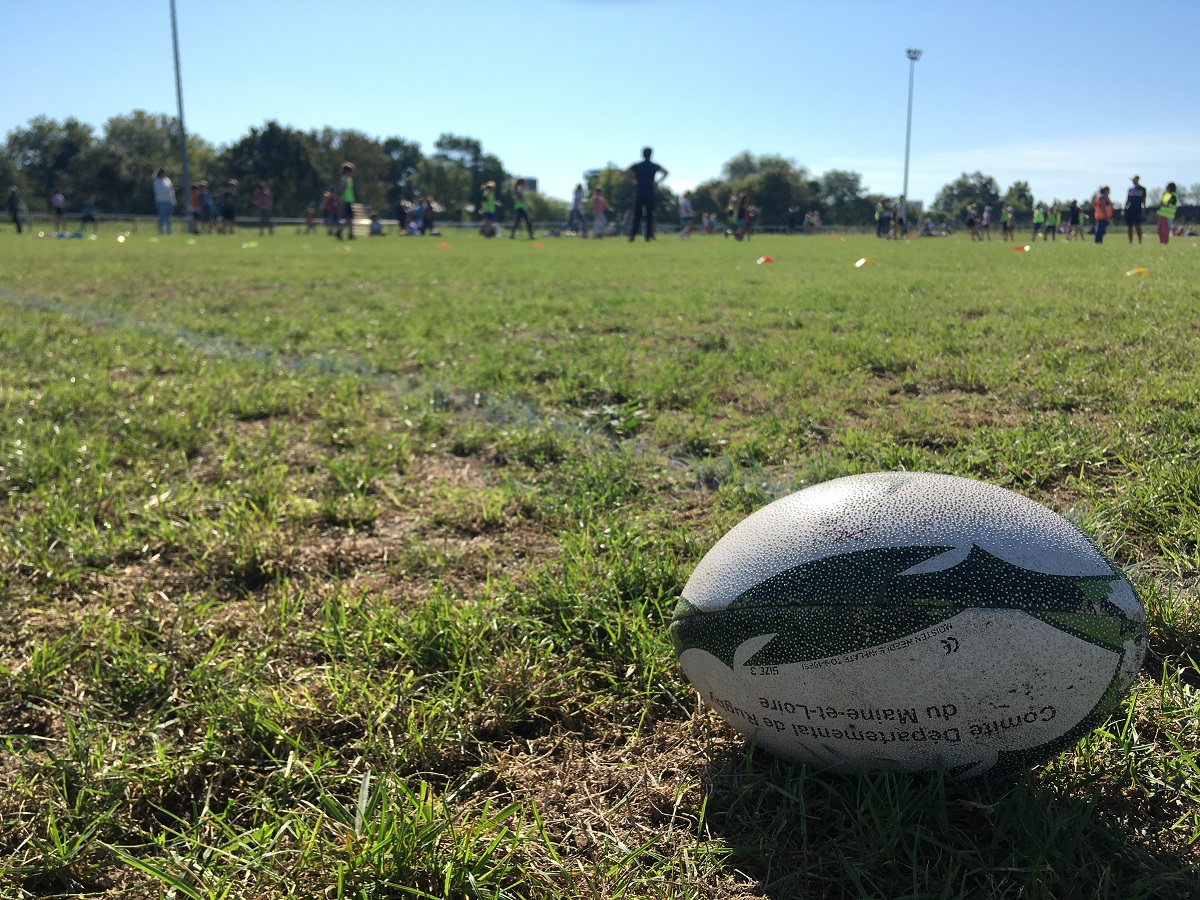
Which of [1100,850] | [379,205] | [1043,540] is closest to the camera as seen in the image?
[1100,850]

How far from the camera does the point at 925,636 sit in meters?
1.65

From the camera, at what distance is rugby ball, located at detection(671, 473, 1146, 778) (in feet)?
5.41

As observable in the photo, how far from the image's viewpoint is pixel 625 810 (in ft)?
6.00

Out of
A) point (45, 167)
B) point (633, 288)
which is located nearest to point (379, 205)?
point (45, 167)

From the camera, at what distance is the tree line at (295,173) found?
6675 cm

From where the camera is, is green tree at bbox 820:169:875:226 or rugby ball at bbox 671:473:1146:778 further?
green tree at bbox 820:169:875:226

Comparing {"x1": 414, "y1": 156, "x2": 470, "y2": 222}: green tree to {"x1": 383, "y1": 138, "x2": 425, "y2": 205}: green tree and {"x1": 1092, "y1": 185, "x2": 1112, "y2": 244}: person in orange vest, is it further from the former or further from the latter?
{"x1": 1092, "y1": 185, "x2": 1112, "y2": 244}: person in orange vest

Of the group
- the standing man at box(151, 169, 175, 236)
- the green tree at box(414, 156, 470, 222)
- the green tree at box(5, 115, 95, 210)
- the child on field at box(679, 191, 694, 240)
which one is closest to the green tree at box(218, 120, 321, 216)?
the green tree at box(5, 115, 95, 210)

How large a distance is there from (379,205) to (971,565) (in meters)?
85.0

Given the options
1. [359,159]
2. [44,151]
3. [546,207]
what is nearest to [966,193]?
[546,207]

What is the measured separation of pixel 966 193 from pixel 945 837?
449 feet

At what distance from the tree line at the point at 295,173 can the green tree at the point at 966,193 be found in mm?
1864

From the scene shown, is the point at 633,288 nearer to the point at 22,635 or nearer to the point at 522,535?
the point at 522,535

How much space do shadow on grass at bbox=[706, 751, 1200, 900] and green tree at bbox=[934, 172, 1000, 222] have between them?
12461 centimetres
